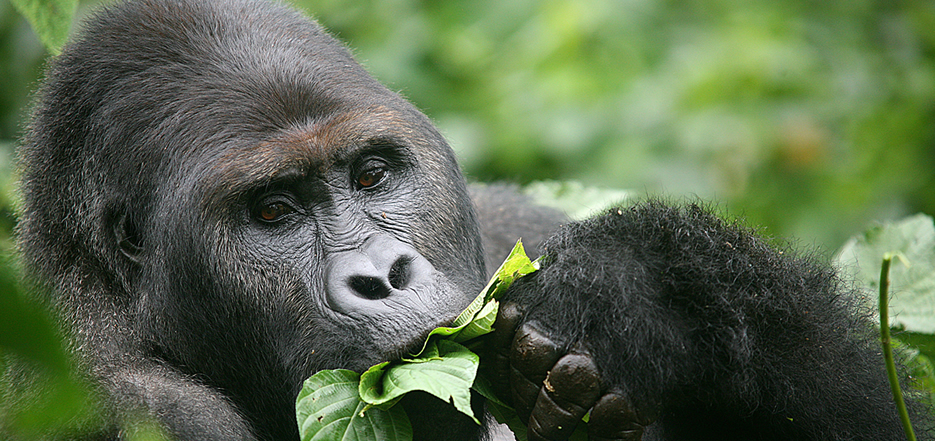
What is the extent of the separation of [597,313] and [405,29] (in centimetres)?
622

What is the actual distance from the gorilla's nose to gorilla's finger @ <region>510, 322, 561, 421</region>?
1.09 feet

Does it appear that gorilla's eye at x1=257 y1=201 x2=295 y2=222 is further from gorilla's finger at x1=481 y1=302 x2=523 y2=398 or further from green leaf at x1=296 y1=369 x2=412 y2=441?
gorilla's finger at x1=481 y1=302 x2=523 y2=398

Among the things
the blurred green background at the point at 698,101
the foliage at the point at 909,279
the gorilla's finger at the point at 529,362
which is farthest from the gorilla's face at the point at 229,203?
the blurred green background at the point at 698,101

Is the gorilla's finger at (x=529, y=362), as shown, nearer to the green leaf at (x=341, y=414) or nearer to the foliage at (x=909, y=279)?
the green leaf at (x=341, y=414)

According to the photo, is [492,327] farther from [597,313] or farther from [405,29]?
[405,29]

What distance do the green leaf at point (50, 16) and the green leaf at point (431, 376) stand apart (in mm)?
1464

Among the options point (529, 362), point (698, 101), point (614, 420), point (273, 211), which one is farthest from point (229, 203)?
point (698, 101)

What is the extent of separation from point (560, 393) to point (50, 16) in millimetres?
1950

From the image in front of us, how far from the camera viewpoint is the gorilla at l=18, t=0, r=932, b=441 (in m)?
2.26

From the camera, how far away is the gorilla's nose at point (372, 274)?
2.30 m

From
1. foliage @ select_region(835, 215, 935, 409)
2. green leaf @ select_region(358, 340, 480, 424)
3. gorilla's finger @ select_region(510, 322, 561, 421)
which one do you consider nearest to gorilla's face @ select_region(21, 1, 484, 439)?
green leaf @ select_region(358, 340, 480, 424)

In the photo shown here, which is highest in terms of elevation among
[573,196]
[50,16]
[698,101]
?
[698,101]

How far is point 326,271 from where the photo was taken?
2.45 meters

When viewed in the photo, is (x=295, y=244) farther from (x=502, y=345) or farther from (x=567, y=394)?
(x=567, y=394)
